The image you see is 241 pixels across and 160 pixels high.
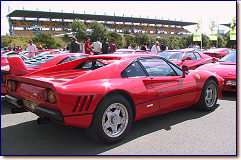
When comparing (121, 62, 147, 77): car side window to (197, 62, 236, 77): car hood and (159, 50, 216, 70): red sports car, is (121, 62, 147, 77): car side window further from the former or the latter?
(159, 50, 216, 70): red sports car

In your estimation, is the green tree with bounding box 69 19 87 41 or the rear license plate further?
the green tree with bounding box 69 19 87 41

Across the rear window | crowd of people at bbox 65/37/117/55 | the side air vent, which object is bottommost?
the side air vent

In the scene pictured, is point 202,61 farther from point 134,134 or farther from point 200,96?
point 134,134

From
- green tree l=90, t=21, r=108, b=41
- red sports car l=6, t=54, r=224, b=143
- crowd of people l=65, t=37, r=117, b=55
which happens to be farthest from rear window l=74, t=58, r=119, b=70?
green tree l=90, t=21, r=108, b=41

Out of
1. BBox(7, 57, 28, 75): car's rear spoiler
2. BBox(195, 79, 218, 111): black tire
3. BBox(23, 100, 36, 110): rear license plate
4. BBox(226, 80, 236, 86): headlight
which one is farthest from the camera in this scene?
BBox(226, 80, 236, 86): headlight

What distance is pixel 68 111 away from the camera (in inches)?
104

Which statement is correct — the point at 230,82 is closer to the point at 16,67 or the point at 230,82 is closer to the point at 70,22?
the point at 16,67

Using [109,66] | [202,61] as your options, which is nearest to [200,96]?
[109,66]

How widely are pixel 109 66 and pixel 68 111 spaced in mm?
979

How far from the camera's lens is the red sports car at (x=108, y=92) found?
273cm

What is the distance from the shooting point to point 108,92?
116 inches

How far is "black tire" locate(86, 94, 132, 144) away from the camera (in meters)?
2.85

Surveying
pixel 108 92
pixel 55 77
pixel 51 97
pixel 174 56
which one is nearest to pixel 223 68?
pixel 174 56

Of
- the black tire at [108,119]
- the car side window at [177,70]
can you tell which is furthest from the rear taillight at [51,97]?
the car side window at [177,70]
